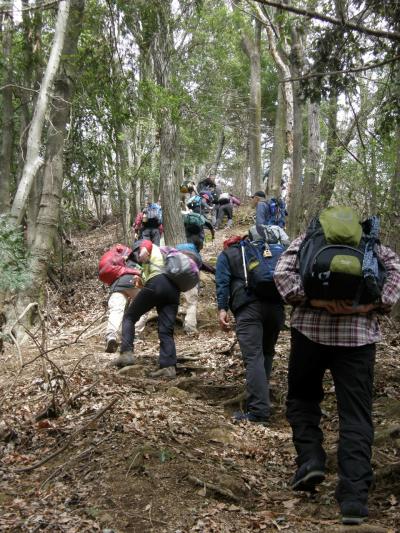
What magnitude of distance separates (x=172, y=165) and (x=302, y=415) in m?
9.45

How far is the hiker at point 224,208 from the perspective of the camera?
68.1 ft

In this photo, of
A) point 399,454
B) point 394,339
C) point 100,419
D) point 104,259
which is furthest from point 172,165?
point 399,454

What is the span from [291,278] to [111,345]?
16.2ft

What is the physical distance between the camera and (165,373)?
669cm

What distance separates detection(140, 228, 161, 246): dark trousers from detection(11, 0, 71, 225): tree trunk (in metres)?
4.36

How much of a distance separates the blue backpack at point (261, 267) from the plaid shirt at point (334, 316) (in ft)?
4.77

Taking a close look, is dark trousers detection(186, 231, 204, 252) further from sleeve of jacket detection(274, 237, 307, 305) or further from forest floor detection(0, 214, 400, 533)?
sleeve of jacket detection(274, 237, 307, 305)

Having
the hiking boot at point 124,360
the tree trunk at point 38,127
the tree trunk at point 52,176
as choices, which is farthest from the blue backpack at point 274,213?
the hiking boot at point 124,360

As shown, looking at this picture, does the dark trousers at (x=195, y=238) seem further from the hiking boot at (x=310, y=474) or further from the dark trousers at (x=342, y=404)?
the hiking boot at (x=310, y=474)

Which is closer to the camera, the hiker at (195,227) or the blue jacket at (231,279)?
the blue jacket at (231,279)

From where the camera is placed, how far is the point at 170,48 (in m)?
11.8

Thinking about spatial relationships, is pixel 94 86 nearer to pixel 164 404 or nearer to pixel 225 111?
pixel 164 404

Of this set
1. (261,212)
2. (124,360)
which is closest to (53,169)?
(261,212)

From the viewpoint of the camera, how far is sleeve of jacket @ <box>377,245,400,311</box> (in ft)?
11.6
